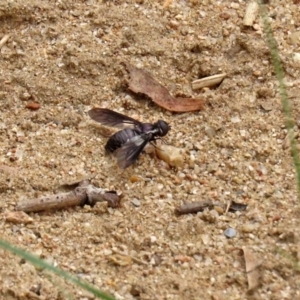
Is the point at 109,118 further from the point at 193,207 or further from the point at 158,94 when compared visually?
the point at 193,207

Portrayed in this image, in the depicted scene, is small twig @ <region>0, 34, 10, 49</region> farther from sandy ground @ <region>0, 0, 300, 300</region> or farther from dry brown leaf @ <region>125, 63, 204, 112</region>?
dry brown leaf @ <region>125, 63, 204, 112</region>

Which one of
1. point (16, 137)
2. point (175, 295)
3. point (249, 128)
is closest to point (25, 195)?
point (16, 137)

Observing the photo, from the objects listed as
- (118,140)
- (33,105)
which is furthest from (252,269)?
(33,105)

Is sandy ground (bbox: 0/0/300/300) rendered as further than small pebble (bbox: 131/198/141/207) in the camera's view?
No

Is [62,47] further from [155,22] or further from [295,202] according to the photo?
[295,202]

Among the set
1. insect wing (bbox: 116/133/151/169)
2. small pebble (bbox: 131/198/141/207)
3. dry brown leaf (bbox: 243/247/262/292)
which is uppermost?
dry brown leaf (bbox: 243/247/262/292)

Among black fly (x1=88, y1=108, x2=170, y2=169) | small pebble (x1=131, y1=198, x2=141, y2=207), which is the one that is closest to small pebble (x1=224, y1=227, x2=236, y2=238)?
small pebble (x1=131, y1=198, x2=141, y2=207)
